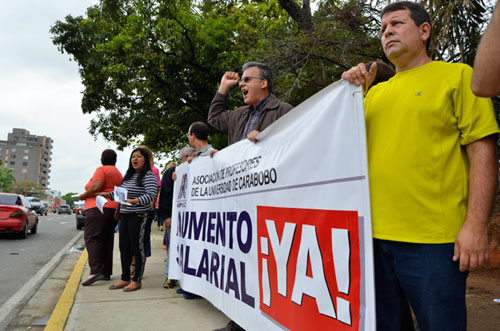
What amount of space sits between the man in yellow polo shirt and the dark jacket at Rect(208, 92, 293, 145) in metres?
1.35

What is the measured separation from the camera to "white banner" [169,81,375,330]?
1.72 meters

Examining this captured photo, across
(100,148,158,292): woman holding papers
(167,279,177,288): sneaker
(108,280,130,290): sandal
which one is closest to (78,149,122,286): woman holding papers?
(108,280,130,290): sandal

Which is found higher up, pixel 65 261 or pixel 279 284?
pixel 279 284

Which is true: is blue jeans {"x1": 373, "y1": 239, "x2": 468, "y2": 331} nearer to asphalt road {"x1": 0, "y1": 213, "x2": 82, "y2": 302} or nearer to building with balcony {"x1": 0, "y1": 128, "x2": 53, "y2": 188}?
asphalt road {"x1": 0, "y1": 213, "x2": 82, "y2": 302}

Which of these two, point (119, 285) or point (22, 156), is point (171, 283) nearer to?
point (119, 285)

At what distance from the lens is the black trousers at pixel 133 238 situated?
478 cm

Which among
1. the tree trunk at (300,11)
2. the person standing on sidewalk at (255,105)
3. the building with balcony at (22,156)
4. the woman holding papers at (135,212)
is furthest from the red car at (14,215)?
the building with balcony at (22,156)

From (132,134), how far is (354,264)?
1430 cm

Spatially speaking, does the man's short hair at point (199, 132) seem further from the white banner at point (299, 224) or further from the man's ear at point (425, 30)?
the man's ear at point (425, 30)

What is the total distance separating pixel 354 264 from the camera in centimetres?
170

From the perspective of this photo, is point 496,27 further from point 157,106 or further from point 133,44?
point 157,106

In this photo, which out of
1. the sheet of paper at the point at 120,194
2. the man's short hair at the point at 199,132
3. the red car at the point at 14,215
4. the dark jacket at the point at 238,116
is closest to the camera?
the dark jacket at the point at 238,116

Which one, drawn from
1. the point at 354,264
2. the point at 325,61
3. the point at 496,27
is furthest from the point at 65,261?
the point at 496,27

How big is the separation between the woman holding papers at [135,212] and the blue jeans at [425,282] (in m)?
3.63
